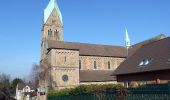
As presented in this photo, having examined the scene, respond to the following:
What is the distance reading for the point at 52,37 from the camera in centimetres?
8369

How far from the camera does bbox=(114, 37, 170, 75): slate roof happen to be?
1196 inches

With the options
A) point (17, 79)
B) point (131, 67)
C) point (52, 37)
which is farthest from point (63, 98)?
point (17, 79)

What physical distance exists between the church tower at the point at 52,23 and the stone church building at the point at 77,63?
22.1m

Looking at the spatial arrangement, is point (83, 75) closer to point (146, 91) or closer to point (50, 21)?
point (50, 21)

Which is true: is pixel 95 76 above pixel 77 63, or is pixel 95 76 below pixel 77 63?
below

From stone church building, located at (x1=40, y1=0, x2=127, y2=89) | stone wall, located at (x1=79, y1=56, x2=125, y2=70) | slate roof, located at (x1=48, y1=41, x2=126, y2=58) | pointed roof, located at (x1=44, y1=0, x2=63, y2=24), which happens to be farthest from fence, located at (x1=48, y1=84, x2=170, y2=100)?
pointed roof, located at (x1=44, y1=0, x2=63, y2=24)

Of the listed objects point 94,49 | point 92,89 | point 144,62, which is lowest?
point 92,89

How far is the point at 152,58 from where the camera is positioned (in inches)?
1309

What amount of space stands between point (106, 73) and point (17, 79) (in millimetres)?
81839

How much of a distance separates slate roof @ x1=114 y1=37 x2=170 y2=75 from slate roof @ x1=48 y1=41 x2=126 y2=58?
69.6 ft

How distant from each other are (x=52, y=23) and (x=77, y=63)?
1291 inches

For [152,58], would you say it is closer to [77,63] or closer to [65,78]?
[65,78]

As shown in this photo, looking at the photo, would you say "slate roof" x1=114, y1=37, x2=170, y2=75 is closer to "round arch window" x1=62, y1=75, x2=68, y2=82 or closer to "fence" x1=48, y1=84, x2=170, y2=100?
"fence" x1=48, y1=84, x2=170, y2=100

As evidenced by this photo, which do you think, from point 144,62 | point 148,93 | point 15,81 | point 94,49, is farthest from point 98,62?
point 15,81
